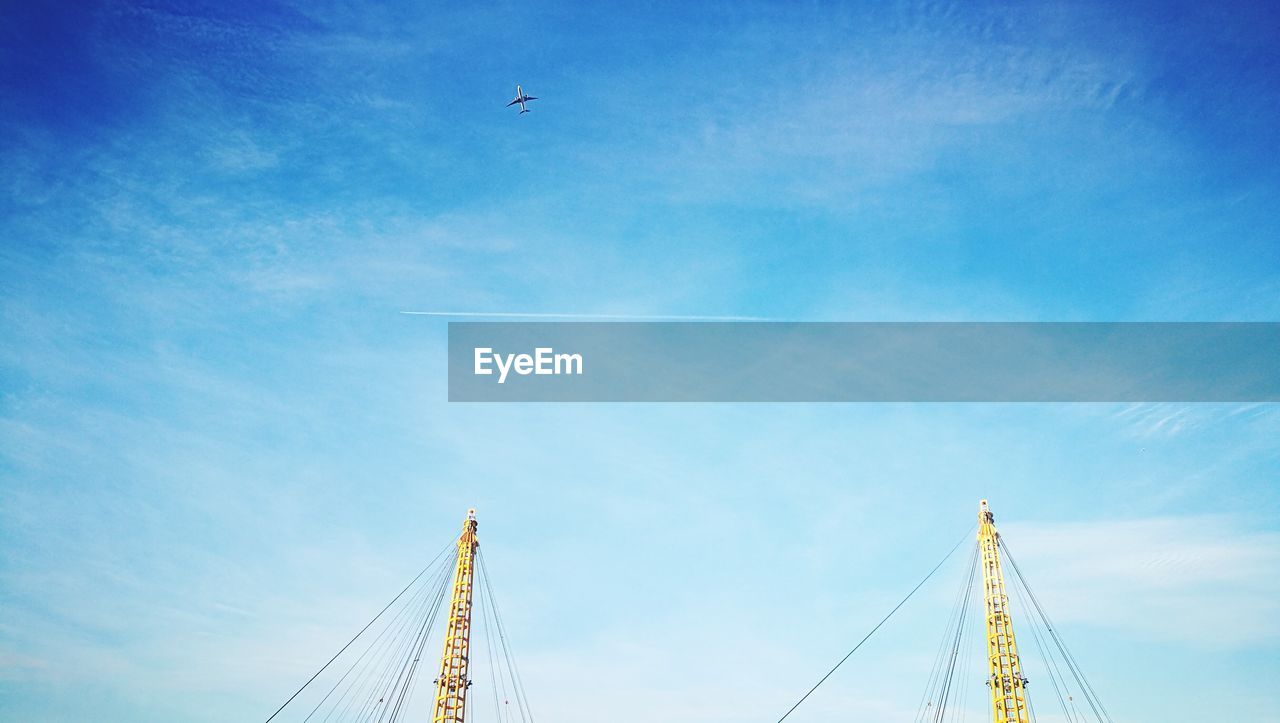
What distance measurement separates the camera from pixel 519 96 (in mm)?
77438

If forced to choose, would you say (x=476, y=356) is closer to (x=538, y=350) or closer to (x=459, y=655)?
(x=538, y=350)

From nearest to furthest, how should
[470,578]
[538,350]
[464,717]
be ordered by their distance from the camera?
1. [538,350]
2. [464,717]
3. [470,578]

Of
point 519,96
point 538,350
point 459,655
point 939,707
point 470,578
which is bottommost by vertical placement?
point 939,707

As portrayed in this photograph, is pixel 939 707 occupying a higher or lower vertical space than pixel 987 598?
lower

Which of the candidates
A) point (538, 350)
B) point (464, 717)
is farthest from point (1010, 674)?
point (538, 350)

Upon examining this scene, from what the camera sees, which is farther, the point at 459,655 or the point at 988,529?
the point at 988,529

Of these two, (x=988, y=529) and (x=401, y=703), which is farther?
(x=988, y=529)

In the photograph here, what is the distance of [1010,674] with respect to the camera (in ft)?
238

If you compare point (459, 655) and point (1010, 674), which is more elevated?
point (459, 655)

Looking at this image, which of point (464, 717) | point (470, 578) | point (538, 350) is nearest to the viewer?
point (538, 350)

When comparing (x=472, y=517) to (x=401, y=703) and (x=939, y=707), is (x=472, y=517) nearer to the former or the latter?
(x=401, y=703)

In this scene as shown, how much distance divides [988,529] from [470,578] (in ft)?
177

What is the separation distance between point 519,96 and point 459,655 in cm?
5590

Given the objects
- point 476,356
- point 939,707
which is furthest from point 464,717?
point 939,707
